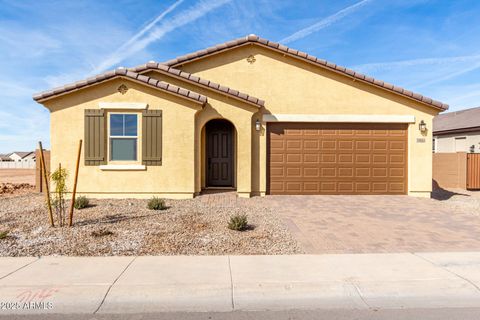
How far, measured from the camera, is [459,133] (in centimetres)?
2222

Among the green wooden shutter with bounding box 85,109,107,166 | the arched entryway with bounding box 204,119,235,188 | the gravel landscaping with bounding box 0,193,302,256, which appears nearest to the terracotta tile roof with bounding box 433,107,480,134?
the arched entryway with bounding box 204,119,235,188

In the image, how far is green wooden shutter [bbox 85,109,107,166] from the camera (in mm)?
10320

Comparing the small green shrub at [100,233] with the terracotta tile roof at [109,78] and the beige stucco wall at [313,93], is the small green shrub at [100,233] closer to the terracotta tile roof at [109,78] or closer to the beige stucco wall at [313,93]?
the terracotta tile roof at [109,78]

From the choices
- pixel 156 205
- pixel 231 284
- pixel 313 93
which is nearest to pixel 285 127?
pixel 313 93

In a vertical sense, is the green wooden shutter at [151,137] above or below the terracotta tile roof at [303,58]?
below

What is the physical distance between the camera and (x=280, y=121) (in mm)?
11844

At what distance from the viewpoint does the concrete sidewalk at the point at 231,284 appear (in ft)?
12.7

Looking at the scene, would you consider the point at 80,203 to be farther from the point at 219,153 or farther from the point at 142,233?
the point at 219,153

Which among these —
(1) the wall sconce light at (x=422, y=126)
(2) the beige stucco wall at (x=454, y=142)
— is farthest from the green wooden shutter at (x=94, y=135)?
(2) the beige stucco wall at (x=454, y=142)

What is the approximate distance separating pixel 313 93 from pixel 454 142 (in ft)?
53.7

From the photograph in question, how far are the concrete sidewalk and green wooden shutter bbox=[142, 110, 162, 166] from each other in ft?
17.9

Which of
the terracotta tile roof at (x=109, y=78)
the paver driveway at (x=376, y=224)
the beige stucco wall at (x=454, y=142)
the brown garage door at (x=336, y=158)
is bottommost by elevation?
the paver driveway at (x=376, y=224)

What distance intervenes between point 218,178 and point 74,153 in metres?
5.17

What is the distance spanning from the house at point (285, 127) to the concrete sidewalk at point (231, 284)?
19.2 ft
